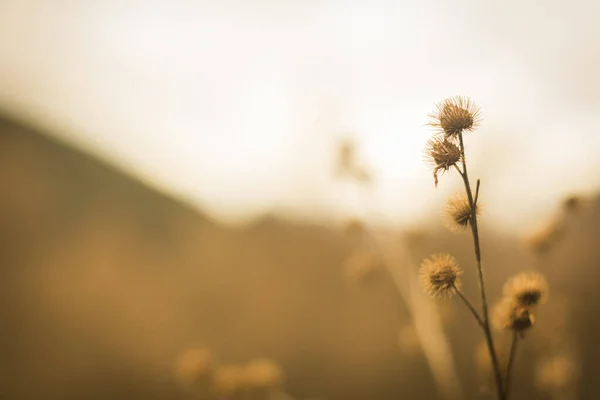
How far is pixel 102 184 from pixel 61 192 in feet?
1.13

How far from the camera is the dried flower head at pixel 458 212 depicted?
621mm

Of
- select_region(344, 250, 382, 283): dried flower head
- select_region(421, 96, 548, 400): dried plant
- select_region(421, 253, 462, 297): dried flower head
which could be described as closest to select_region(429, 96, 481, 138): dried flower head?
select_region(421, 96, 548, 400): dried plant

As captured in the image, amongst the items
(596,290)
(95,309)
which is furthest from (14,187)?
(596,290)

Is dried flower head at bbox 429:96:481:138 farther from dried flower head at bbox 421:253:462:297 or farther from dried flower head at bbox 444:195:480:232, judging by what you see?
dried flower head at bbox 421:253:462:297

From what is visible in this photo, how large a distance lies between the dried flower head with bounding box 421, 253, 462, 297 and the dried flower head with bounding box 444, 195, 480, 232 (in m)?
0.06

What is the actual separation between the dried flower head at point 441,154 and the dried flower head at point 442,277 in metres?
0.17

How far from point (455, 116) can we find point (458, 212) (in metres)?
0.16

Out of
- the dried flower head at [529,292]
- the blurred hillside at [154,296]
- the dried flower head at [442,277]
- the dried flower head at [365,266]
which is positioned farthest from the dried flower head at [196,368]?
the blurred hillside at [154,296]

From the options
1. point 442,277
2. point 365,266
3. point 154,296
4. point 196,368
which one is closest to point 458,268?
point 442,277

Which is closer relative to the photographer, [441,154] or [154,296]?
[441,154]

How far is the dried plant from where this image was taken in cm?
55

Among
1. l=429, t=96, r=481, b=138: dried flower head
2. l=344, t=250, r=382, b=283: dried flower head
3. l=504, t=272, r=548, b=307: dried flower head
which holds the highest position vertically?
l=344, t=250, r=382, b=283: dried flower head

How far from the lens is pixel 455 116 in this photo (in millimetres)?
588

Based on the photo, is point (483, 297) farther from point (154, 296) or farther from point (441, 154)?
point (154, 296)
